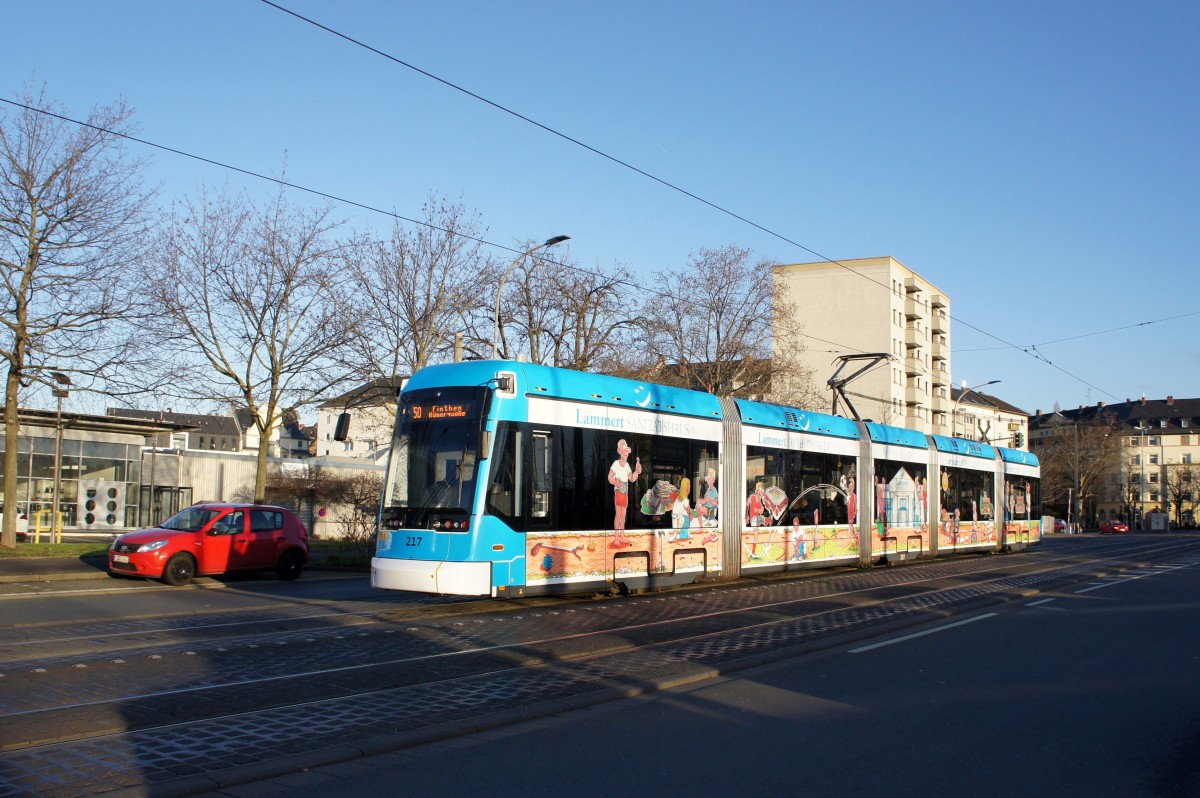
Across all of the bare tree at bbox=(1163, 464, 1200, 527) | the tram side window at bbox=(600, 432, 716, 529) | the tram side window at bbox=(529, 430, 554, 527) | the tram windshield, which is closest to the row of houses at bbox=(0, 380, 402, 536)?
the tram side window at bbox=(600, 432, 716, 529)

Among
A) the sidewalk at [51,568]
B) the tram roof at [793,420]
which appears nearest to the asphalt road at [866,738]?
the tram roof at [793,420]

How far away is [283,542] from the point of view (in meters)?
22.0

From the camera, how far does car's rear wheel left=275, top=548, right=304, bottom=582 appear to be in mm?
22062

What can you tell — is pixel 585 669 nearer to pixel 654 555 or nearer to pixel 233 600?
pixel 654 555

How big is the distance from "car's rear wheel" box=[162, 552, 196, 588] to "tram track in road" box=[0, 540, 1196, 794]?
709cm

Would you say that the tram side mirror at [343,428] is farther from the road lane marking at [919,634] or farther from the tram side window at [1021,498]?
the tram side window at [1021,498]

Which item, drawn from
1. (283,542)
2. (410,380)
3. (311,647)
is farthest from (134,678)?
(283,542)

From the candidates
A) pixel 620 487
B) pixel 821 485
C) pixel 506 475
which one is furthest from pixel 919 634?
pixel 821 485

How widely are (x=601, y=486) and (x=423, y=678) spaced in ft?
20.8

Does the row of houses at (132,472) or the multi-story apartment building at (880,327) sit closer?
the row of houses at (132,472)

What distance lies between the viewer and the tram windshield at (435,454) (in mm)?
13562

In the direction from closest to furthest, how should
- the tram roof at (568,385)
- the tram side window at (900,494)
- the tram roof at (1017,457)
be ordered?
the tram roof at (568,385) < the tram side window at (900,494) < the tram roof at (1017,457)

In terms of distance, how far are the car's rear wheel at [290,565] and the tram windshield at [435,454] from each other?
8998 mm

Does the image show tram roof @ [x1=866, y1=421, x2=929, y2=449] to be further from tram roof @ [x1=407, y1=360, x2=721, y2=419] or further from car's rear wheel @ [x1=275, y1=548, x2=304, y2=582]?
car's rear wheel @ [x1=275, y1=548, x2=304, y2=582]
